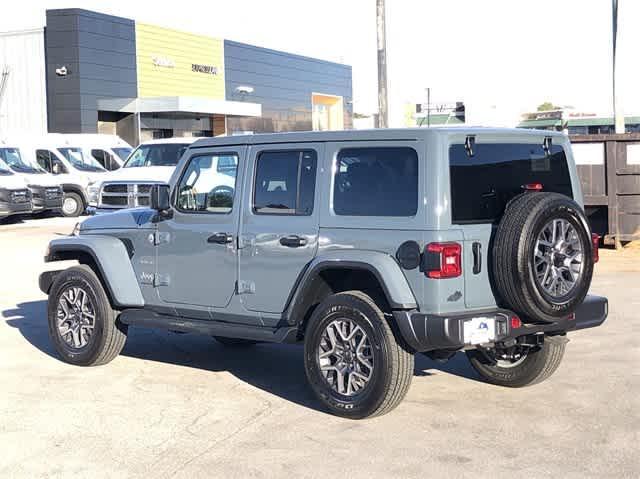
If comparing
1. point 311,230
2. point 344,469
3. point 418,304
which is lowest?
point 344,469

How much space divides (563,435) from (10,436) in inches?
135

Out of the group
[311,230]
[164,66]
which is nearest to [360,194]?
[311,230]

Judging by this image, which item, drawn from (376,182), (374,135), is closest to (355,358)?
(376,182)

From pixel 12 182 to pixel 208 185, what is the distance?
1976 cm

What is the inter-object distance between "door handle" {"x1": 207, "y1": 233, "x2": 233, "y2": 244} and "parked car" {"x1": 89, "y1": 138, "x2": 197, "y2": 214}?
12.1 metres

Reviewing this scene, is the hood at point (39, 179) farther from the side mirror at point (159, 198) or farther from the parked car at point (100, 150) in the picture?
the side mirror at point (159, 198)

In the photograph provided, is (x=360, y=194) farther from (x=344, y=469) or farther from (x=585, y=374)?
(x=585, y=374)

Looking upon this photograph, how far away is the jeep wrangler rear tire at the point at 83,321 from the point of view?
8.39m

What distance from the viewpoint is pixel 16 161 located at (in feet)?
92.4

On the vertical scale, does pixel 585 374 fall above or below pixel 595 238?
below

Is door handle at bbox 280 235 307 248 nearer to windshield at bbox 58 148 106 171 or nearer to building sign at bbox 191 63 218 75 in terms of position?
windshield at bbox 58 148 106 171

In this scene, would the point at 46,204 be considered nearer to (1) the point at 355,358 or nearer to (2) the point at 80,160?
(2) the point at 80,160

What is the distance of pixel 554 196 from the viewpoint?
6547 millimetres

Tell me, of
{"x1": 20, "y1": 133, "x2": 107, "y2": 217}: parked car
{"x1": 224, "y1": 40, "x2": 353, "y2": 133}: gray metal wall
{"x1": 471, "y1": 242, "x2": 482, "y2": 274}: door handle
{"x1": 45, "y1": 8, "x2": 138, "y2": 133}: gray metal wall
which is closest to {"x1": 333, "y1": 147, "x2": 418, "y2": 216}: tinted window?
{"x1": 471, "y1": 242, "x2": 482, "y2": 274}: door handle
